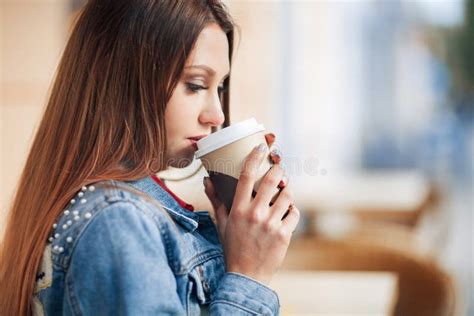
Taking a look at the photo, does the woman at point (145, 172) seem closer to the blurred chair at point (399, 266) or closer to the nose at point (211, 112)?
the nose at point (211, 112)

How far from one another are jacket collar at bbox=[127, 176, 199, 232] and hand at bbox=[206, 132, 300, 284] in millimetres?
41

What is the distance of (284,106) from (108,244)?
9.94 feet

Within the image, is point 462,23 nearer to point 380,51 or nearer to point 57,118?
point 380,51

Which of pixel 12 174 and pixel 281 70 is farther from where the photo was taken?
pixel 281 70

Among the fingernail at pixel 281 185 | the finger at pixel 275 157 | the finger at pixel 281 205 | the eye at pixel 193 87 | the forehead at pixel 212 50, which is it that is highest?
A: the forehead at pixel 212 50

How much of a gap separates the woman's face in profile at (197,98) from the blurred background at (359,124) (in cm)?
59

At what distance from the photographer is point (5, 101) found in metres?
3.17

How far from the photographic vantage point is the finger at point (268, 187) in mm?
726

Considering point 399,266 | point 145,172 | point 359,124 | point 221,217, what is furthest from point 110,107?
point 359,124

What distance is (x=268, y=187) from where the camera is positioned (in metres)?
0.73

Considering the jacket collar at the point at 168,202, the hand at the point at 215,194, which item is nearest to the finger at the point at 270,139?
the hand at the point at 215,194

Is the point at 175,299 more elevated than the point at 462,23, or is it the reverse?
the point at 462,23

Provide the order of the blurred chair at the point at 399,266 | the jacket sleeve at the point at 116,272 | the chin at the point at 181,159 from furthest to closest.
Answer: the blurred chair at the point at 399,266 → the chin at the point at 181,159 → the jacket sleeve at the point at 116,272

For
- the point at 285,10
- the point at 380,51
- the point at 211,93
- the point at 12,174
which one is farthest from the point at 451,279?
the point at 380,51
